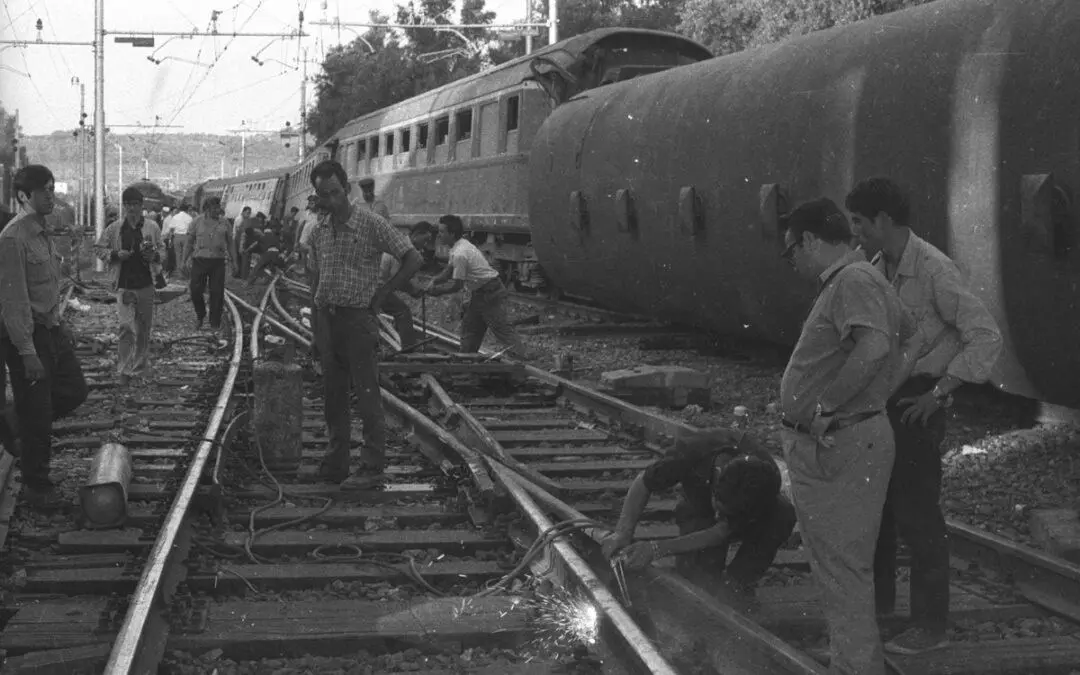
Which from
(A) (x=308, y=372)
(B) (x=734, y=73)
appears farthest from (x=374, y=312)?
(B) (x=734, y=73)

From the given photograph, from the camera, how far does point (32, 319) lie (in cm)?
671

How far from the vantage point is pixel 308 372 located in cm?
1171

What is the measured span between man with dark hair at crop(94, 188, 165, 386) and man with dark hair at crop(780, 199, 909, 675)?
828cm

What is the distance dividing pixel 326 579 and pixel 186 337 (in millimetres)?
10896

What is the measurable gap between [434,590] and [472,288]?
6.93m

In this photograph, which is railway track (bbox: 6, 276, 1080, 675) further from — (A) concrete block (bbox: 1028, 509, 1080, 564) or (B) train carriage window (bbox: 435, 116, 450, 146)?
(B) train carriage window (bbox: 435, 116, 450, 146)

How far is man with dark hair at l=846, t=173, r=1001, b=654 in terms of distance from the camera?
179 inches

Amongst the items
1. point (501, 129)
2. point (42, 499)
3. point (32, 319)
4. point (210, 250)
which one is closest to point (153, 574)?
point (42, 499)

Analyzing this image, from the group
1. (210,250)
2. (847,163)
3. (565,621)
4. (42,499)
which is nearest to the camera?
(565,621)

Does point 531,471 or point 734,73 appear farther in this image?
point 734,73

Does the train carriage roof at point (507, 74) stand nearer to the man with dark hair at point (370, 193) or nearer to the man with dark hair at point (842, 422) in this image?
the man with dark hair at point (370, 193)

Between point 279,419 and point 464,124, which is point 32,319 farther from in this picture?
point 464,124

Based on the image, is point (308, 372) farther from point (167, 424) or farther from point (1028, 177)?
point (1028, 177)

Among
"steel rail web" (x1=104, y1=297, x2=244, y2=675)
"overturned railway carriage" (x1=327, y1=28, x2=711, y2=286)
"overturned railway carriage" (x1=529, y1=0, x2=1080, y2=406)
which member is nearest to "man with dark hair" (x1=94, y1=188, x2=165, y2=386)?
"steel rail web" (x1=104, y1=297, x2=244, y2=675)
